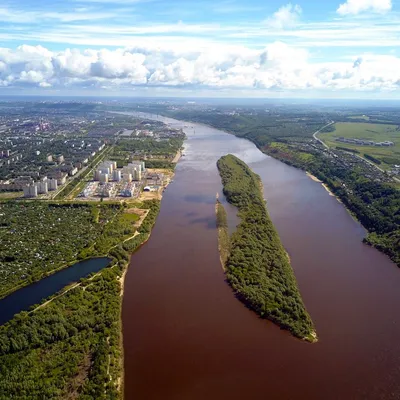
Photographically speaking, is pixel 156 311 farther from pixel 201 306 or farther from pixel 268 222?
pixel 268 222

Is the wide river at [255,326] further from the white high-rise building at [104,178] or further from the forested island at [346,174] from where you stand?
the white high-rise building at [104,178]

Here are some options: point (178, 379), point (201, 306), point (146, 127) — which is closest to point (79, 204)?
point (201, 306)

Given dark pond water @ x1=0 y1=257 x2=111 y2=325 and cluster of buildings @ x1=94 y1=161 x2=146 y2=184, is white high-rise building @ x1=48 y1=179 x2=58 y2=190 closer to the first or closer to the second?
cluster of buildings @ x1=94 y1=161 x2=146 y2=184

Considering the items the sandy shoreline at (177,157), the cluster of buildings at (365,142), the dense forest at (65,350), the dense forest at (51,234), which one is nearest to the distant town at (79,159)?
the sandy shoreline at (177,157)

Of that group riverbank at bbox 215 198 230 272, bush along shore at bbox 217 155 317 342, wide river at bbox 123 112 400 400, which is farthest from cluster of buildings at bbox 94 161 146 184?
bush along shore at bbox 217 155 317 342

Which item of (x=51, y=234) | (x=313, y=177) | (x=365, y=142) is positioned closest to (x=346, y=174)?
(x=313, y=177)

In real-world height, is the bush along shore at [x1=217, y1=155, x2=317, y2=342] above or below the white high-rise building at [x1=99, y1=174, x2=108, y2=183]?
above
